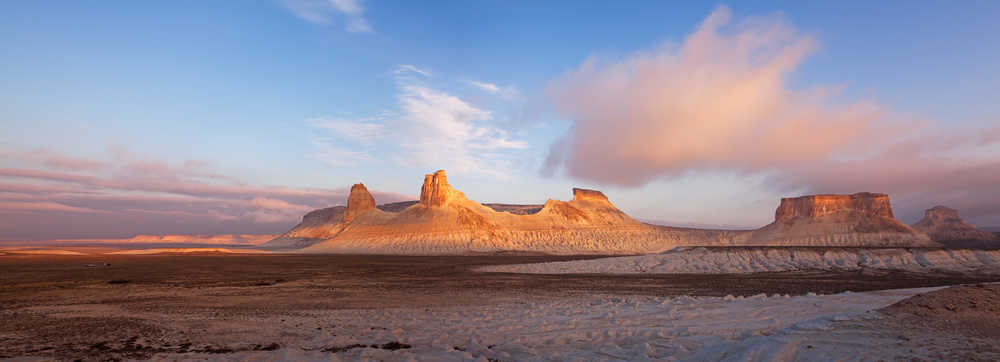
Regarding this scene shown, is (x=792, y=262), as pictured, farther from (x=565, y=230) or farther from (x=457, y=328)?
(x=565, y=230)

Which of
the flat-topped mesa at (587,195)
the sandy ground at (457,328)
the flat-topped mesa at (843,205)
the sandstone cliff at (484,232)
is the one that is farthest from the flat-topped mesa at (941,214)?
the sandy ground at (457,328)

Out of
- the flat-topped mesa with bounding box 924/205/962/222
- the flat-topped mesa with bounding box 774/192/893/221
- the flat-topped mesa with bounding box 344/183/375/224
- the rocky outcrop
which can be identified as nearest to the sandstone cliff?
the flat-topped mesa with bounding box 344/183/375/224

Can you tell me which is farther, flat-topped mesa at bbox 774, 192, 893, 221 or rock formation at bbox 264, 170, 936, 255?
flat-topped mesa at bbox 774, 192, 893, 221

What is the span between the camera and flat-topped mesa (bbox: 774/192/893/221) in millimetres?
117750

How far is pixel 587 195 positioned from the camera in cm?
14462

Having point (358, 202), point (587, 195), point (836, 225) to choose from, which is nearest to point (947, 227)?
point (836, 225)

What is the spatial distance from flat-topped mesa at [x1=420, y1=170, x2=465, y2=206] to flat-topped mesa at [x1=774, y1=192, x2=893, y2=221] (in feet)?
266

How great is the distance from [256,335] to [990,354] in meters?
11.7

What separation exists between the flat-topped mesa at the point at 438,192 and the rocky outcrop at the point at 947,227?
434 feet

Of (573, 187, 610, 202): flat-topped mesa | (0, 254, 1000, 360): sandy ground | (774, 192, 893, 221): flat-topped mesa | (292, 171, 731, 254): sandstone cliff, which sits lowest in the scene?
(0, 254, 1000, 360): sandy ground

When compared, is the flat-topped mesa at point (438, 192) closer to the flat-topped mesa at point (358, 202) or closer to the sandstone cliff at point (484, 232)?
the sandstone cliff at point (484, 232)

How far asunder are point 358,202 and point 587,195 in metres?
63.7

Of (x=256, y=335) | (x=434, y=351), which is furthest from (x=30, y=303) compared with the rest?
(x=434, y=351)

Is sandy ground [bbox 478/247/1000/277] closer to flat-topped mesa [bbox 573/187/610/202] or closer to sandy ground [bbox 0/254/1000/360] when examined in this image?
sandy ground [bbox 0/254/1000/360]
